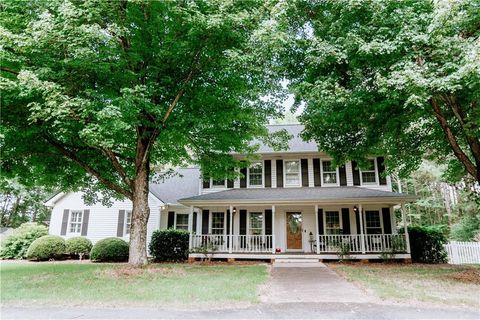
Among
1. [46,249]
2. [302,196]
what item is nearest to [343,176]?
[302,196]

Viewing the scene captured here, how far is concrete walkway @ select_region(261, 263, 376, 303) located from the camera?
21.1 ft

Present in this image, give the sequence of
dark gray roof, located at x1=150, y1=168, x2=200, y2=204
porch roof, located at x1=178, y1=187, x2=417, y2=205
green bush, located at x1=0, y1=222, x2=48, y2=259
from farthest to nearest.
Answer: dark gray roof, located at x1=150, y1=168, x2=200, y2=204 < green bush, located at x1=0, y1=222, x2=48, y2=259 < porch roof, located at x1=178, y1=187, x2=417, y2=205

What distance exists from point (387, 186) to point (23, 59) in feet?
52.0

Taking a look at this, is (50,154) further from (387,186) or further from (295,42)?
(387,186)

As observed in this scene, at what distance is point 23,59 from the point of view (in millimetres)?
8125

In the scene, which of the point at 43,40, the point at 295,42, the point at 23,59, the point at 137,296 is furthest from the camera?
the point at 295,42

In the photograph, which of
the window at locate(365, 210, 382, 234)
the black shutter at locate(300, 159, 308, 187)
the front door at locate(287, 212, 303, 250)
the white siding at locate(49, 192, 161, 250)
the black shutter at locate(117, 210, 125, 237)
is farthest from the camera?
the black shutter at locate(117, 210, 125, 237)

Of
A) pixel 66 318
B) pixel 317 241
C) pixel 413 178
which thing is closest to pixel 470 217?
pixel 413 178

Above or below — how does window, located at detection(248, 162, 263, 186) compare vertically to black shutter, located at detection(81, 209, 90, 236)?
above

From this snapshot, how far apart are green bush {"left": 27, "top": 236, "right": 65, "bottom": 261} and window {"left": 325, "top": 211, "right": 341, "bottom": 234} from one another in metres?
14.2

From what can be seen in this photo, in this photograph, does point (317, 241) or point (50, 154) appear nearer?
point (50, 154)

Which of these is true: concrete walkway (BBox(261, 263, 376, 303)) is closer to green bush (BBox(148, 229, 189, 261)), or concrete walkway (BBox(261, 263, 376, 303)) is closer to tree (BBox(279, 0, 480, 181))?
tree (BBox(279, 0, 480, 181))

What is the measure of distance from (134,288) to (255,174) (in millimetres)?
10609

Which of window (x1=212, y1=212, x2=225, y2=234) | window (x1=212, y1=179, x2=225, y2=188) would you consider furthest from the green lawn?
window (x1=212, y1=179, x2=225, y2=188)
